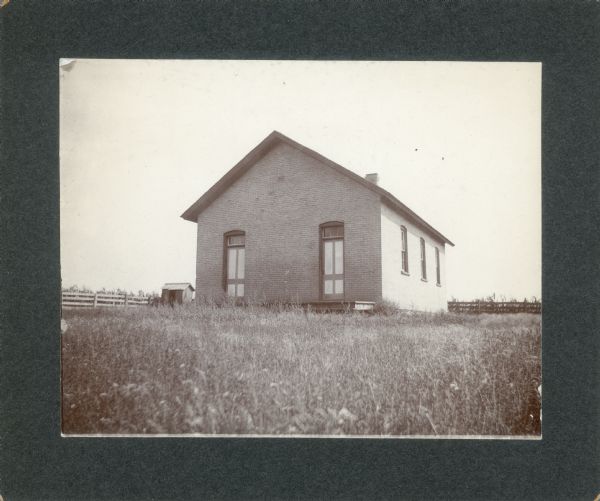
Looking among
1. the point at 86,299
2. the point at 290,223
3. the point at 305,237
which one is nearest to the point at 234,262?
the point at 290,223

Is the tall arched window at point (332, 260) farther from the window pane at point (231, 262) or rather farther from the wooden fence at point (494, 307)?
the wooden fence at point (494, 307)

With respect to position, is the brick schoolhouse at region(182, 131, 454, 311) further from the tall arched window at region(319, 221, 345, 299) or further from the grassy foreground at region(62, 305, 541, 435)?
the grassy foreground at region(62, 305, 541, 435)

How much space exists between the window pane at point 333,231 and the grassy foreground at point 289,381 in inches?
121

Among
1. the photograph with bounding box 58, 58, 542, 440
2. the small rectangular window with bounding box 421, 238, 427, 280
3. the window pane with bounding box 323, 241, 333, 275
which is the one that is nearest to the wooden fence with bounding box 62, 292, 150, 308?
the photograph with bounding box 58, 58, 542, 440

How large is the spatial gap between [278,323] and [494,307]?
2450 mm

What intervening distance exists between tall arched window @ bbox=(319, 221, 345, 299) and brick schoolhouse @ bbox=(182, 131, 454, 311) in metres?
0.02

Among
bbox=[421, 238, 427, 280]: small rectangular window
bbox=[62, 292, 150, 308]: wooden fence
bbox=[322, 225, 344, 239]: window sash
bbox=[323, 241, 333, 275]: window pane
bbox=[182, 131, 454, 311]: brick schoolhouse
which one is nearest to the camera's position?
bbox=[62, 292, 150, 308]: wooden fence

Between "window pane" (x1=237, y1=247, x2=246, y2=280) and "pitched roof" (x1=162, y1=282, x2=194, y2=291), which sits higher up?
"window pane" (x1=237, y1=247, x2=246, y2=280)

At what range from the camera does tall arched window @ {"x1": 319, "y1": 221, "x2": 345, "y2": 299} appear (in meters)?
6.98

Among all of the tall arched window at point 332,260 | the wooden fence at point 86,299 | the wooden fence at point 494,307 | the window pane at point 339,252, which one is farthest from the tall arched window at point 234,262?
the wooden fence at point 494,307

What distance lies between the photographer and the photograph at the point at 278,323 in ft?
12.6

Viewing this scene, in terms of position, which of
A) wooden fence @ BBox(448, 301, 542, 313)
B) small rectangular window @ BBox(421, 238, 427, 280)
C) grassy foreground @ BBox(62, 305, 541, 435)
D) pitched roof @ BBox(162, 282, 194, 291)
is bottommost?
grassy foreground @ BBox(62, 305, 541, 435)

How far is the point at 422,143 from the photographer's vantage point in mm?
4535

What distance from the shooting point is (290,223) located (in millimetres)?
7484
